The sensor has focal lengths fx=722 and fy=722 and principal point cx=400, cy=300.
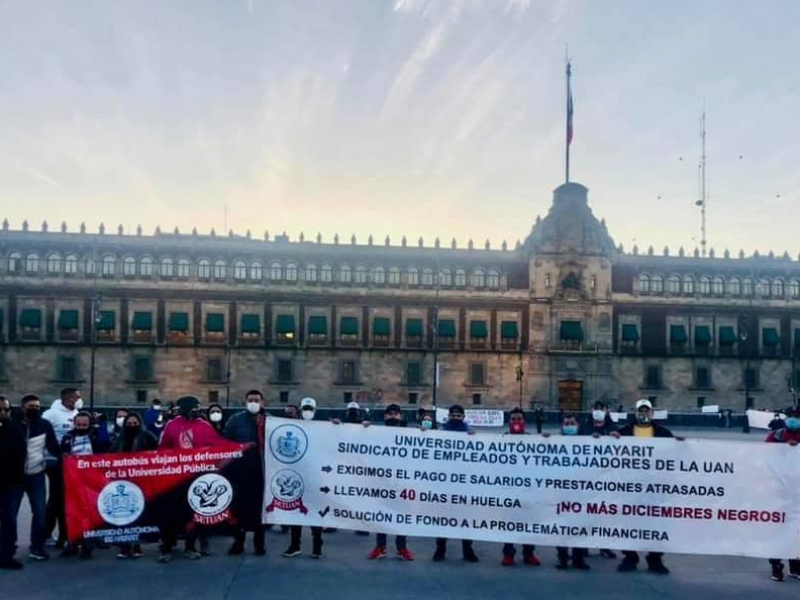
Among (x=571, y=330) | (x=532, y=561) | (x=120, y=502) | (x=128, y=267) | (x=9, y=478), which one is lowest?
(x=532, y=561)

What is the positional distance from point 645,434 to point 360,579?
162 inches

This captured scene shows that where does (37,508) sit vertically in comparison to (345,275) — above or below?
below

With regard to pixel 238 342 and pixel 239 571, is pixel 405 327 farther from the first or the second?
pixel 239 571

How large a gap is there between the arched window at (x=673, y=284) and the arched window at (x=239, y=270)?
28.2 m

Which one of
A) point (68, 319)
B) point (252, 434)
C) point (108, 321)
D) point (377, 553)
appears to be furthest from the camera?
point (108, 321)

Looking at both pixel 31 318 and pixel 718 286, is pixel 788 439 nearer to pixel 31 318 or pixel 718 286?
pixel 718 286

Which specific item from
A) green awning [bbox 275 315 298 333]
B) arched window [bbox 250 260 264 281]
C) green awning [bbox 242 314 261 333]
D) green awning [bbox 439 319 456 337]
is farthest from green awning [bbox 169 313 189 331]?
green awning [bbox 439 319 456 337]

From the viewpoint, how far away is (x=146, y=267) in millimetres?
45125

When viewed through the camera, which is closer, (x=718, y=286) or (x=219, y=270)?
(x=219, y=270)

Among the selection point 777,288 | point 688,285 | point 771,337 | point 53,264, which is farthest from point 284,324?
point 777,288

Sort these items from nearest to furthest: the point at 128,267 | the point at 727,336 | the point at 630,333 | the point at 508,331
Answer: the point at 128,267 → the point at 508,331 → the point at 630,333 → the point at 727,336

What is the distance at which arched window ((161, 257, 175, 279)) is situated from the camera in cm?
4519

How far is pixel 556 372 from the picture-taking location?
153ft

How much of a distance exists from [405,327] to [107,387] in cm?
1867
